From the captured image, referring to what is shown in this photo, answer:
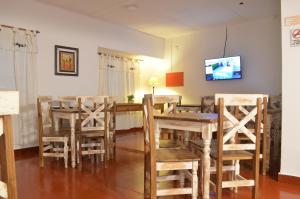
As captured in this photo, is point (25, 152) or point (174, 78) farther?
point (174, 78)

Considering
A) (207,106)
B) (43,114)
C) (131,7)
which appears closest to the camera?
(43,114)

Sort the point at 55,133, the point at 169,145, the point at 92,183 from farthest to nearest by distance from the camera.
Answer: the point at 55,133 < the point at 92,183 < the point at 169,145

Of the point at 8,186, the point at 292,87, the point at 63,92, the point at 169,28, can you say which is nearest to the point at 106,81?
the point at 63,92

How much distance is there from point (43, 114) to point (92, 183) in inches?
84.1

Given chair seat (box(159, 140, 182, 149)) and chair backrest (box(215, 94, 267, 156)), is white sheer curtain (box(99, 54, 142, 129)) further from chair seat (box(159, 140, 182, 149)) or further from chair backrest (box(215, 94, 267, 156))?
chair backrest (box(215, 94, 267, 156))

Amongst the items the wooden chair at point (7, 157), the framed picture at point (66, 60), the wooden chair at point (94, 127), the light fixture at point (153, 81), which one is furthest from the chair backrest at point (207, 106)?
the wooden chair at point (7, 157)

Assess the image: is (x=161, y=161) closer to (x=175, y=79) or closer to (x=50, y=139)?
(x=50, y=139)

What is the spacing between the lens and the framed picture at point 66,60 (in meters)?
4.84

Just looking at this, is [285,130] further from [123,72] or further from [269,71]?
[123,72]

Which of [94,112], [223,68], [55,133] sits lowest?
[55,133]

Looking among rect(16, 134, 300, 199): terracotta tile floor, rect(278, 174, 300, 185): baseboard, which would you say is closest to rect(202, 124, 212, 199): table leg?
rect(16, 134, 300, 199): terracotta tile floor

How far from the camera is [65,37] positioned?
16.3 ft

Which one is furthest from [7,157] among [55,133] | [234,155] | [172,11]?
[172,11]

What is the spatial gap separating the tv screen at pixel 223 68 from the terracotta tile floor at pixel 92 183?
3126 mm
